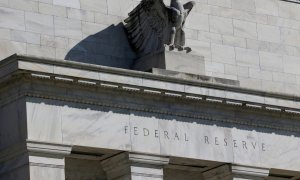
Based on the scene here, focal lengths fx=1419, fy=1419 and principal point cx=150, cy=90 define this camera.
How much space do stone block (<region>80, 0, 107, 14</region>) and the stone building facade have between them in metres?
0.04

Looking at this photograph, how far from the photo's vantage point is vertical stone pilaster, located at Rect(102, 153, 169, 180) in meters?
42.2

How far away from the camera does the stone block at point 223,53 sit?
48594mm

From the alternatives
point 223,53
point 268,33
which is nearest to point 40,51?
point 223,53

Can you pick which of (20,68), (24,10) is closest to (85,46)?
(24,10)

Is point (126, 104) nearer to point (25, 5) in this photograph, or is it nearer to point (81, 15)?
point (81, 15)

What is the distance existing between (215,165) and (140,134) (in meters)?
3.19

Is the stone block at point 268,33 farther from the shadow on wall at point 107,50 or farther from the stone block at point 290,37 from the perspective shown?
the shadow on wall at point 107,50

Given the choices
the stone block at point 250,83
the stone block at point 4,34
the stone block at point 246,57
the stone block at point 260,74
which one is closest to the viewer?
the stone block at point 4,34

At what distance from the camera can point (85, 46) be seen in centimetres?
4525

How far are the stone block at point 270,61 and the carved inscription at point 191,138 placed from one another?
511 centimetres

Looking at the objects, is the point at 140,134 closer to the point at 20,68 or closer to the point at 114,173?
the point at 114,173

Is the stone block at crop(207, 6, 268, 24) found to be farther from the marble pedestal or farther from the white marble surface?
the white marble surface

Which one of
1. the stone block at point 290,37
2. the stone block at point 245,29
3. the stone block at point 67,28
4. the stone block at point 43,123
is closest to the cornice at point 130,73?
the stone block at point 43,123

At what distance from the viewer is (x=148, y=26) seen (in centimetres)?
4606
